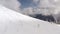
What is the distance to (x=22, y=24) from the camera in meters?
0.75

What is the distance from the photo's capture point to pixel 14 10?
0.77 metres

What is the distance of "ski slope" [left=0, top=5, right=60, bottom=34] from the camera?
0.73 meters

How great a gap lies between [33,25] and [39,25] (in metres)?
0.05

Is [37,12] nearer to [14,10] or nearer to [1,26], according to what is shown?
[14,10]

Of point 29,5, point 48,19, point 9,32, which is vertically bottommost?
point 9,32

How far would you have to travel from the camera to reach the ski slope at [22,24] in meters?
0.73

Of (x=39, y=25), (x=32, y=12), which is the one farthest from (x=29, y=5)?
(x=39, y=25)

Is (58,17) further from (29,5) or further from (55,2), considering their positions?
(29,5)

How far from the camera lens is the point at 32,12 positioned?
2.53ft

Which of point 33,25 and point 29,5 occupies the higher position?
point 29,5

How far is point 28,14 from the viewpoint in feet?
2.53

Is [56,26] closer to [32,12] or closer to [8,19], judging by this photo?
[32,12]

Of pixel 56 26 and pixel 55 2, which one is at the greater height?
pixel 55 2

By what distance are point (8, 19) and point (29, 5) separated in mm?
196
